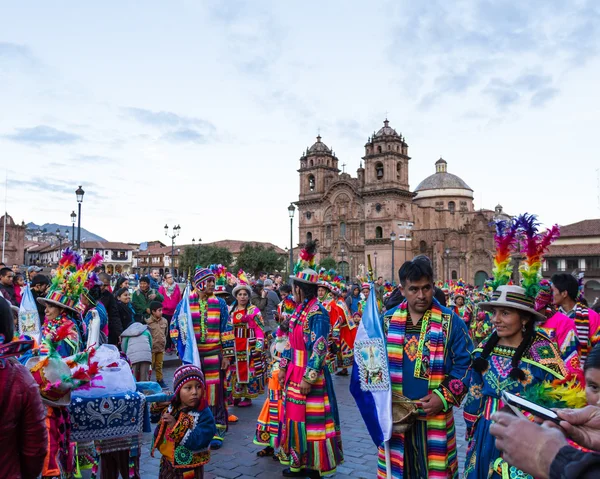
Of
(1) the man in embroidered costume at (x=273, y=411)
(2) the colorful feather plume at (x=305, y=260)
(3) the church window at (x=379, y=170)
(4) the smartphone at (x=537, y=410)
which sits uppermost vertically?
(3) the church window at (x=379, y=170)

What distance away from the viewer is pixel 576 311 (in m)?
6.06

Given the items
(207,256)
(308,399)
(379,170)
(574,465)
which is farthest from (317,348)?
(379,170)

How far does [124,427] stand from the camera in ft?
13.0

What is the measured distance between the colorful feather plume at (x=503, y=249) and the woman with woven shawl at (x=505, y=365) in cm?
12

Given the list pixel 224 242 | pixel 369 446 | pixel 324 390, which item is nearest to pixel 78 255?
pixel 324 390

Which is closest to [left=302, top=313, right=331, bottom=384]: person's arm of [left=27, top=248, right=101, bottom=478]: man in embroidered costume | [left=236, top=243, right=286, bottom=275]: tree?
[left=27, top=248, right=101, bottom=478]: man in embroidered costume

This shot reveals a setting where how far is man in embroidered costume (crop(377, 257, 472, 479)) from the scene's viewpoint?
3.89 m

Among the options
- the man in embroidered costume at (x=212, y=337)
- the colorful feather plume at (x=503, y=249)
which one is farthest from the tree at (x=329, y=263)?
the colorful feather plume at (x=503, y=249)

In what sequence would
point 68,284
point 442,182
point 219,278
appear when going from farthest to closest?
point 442,182 < point 219,278 < point 68,284

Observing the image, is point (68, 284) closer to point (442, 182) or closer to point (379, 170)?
point (379, 170)

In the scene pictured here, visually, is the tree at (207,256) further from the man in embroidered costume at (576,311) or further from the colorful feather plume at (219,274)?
the man in embroidered costume at (576,311)

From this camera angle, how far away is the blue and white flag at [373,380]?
151 inches

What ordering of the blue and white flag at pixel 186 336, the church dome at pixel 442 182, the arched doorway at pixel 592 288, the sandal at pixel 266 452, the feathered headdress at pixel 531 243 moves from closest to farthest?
the feathered headdress at pixel 531 243, the blue and white flag at pixel 186 336, the sandal at pixel 266 452, the arched doorway at pixel 592 288, the church dome at pixel 442 182

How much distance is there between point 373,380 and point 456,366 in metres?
0.64
